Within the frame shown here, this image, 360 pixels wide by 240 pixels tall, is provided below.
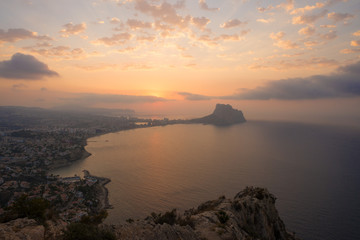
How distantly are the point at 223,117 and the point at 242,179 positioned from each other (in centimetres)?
13520

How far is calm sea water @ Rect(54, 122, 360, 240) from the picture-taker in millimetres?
29359

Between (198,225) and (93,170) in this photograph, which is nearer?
(198,225)

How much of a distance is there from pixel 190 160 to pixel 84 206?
113 feet

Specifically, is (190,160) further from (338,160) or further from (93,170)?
(338,160)

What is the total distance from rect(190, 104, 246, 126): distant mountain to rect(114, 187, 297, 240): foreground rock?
151 meters

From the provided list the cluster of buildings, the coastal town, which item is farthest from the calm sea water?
the cluster of buildings

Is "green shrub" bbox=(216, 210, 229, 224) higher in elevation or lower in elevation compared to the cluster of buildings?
higher

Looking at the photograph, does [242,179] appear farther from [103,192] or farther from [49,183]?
[49,183]

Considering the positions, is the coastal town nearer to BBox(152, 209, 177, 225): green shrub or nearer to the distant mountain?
BBox(152, 209, 177, 225): green shrub

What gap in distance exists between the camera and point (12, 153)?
196ft

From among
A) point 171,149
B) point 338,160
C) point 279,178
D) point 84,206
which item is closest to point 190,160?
point 171,149

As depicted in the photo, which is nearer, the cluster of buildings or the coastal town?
the coastal town

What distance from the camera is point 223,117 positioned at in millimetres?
175500

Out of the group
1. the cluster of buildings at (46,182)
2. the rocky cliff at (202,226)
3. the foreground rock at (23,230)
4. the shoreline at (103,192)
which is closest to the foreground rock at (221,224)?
the rocky cliff at (202,226)
